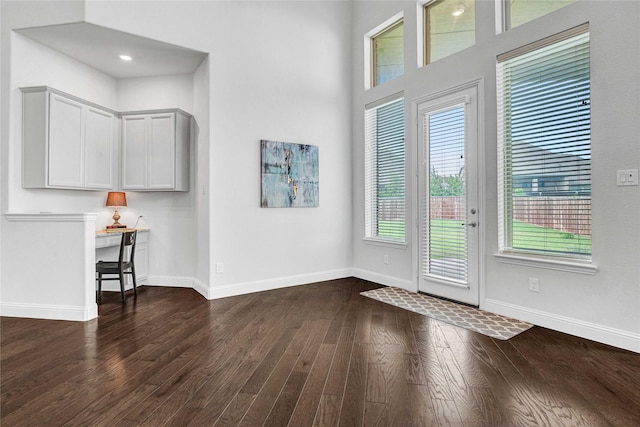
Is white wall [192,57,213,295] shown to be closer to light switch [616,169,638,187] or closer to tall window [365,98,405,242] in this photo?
tall window [365,98,405,242]

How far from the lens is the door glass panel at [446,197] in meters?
3.78

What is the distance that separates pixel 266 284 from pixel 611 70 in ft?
13.3

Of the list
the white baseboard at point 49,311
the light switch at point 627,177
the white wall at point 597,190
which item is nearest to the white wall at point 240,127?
the white baseboard at point 49,311

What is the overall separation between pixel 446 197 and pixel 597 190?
1424 millimetres

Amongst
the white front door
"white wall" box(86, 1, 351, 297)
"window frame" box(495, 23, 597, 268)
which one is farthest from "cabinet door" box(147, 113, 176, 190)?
"window frame" box(495, 23, 597, 268)

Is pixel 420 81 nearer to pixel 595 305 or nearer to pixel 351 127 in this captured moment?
pixel 351 127

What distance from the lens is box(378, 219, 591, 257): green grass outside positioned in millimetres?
2911

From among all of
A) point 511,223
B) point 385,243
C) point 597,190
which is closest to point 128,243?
point 385,243

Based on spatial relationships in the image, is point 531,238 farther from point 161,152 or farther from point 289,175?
point 161,152

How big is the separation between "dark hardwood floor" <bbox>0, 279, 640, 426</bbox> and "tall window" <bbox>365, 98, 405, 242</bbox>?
5.18ft

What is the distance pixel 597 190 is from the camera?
2.74 metres

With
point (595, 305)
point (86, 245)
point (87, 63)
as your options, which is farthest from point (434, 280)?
point (87, 63)

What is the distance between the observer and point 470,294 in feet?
12.0

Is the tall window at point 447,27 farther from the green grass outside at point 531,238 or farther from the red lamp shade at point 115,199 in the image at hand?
the red lamp shade at point 115,199
